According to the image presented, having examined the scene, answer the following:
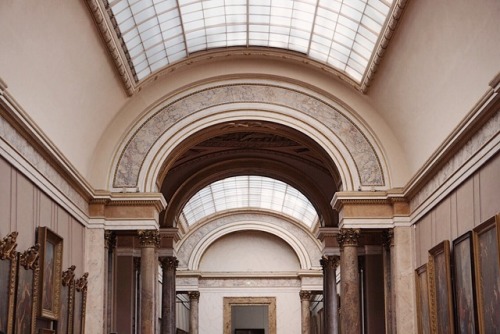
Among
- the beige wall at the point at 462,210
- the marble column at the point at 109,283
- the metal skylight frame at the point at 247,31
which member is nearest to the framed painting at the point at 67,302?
the marble column at the point at 109,283

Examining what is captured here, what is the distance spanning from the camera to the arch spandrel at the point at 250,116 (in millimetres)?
26672

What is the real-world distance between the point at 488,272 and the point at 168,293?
66.9ft

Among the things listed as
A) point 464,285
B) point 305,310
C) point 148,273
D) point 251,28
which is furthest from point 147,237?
point 305,310

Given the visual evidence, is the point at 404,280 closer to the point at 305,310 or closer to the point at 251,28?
the point at 251,28

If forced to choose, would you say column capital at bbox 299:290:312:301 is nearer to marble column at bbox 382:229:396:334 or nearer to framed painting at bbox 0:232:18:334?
marble column at bbox 382:229:396:334

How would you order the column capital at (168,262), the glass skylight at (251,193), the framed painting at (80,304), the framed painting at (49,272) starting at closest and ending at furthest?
the framed painting at (49,272)
the framed painting at (80,304)
the column capital at (168,262)
the glass skylight at (251,193)

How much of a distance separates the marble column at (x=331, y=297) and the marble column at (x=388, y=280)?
7094mm

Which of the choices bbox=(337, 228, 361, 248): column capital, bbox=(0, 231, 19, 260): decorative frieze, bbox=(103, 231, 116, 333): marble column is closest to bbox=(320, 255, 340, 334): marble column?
bbox=(337, 228, 361, 248): column capital

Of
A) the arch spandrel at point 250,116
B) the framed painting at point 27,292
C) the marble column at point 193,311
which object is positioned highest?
the arch spandrel at point 250,116

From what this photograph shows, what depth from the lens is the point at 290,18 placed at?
25734mm

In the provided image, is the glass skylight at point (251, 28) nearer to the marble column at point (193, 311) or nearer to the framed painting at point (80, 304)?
the framed painting at point (80, 304)

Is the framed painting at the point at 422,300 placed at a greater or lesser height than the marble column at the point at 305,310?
lesser

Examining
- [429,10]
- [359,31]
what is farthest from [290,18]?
[429,10]

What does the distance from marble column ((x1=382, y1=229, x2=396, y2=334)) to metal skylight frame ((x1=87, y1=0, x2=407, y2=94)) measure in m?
5.02
